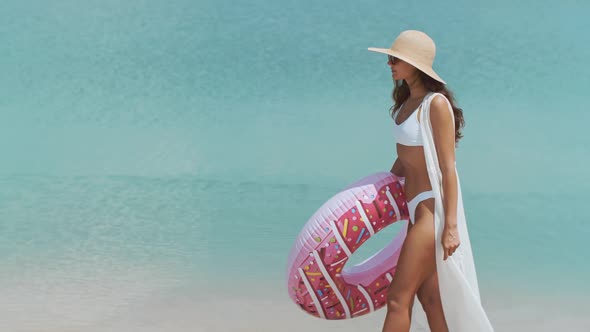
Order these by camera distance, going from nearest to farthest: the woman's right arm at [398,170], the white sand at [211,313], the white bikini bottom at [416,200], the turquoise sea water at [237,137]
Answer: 1. the white bikini bottom at [416,200]
2. the woman's right arm at [398,170]
3. the white sand at [211,313]
4. the turquoise sea water at [237,137]

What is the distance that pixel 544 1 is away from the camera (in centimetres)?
1538

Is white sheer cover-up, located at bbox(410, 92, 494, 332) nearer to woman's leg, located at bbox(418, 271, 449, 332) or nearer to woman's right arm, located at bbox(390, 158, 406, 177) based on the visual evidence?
woman's leg, located at bbox(418, 271, 449, 332)

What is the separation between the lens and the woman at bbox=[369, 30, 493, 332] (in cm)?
312

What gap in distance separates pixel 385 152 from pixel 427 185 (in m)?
8.31

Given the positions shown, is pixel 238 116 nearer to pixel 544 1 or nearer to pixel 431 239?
pixel 544 1

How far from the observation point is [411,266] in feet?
10.4

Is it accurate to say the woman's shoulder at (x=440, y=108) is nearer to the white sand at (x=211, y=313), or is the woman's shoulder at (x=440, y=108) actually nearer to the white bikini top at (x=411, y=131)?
the white bikini top at (x=411, y=131)

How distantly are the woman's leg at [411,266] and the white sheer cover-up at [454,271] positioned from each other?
0.04 meters

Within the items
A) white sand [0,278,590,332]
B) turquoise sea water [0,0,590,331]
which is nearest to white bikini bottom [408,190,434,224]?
white sand [0,278,590,332]

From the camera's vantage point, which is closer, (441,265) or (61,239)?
(441,265)

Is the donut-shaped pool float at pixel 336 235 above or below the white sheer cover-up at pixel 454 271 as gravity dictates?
above

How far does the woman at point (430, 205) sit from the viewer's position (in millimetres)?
3121

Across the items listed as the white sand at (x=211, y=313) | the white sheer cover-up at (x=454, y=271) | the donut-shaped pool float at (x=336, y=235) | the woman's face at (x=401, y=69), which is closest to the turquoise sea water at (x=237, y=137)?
the white sand at (x=211, y=313)

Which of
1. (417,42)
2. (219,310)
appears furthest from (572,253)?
(417,42)
